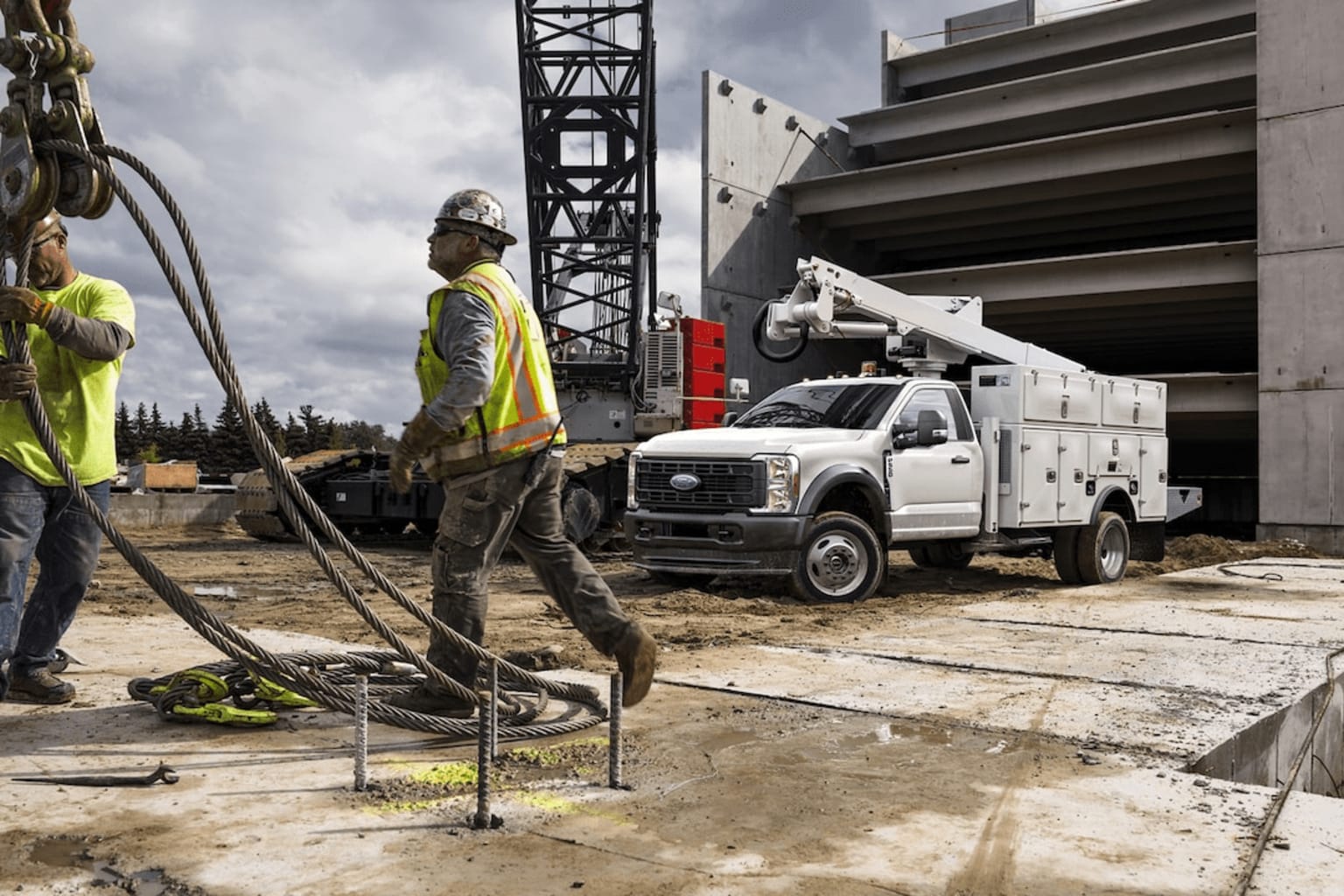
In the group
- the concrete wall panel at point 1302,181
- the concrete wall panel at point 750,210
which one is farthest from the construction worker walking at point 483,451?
the concrete wall panel at point 750,210

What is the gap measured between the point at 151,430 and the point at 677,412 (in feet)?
161

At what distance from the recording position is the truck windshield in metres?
10.2

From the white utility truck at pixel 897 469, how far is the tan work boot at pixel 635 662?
5.03m

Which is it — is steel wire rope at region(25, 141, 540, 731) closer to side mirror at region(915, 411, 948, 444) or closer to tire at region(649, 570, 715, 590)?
side mirror at region(915, 411, 948, 444)

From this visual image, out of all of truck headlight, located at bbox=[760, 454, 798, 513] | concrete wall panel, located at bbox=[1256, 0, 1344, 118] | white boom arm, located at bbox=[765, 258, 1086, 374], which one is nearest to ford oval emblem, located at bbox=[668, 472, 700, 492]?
truck headlight, located at bbox=[760, 454, 798, 513]

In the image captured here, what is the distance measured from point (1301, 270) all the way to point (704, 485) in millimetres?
15984

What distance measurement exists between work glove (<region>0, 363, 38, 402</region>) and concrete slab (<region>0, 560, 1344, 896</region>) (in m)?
1.20

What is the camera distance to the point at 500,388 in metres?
4.39

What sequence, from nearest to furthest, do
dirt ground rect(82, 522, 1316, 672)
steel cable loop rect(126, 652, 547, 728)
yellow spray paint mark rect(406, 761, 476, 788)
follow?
yellow spray paint mark rect(406, 761, 476, 788), steel cable loop rect(126, 652, 547, 728), dirt ground rect(82, 522, 1316, 672)

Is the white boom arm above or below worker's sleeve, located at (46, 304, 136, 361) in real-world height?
above

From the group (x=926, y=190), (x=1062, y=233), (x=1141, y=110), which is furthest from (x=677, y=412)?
(x=1062, y=233)

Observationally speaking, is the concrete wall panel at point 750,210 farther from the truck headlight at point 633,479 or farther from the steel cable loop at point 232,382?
the steel cable loop at point 232,382

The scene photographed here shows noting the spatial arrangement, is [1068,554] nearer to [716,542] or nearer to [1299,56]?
[716,542]

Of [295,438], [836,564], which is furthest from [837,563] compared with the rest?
[295,438]
